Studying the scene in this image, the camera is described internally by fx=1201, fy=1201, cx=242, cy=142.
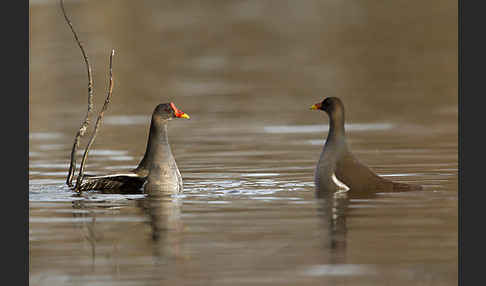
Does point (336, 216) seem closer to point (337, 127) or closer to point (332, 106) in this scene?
point (337, 127)

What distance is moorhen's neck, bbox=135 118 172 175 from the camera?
1539 centimetres

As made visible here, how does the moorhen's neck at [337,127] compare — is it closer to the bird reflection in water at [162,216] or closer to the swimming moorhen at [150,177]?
the swimming moorhen at [150,177]

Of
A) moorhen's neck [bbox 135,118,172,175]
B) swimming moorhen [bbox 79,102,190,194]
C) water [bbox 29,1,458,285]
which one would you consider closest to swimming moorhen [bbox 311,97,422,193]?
water [bbox 29,1,458,285]

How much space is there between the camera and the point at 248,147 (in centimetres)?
1959

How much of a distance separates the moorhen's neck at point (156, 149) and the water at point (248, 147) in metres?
0.58

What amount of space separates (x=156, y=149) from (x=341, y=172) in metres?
2.41

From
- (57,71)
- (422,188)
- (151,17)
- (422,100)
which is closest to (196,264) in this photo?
(422,188)

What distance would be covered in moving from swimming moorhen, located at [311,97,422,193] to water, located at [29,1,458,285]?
29 cm

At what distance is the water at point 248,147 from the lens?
10930 millimetres

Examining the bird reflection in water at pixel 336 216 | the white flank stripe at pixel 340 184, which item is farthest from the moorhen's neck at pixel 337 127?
the bird reflection in water at pixel 336 216

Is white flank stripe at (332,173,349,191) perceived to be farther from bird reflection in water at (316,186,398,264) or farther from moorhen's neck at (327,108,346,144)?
moorhen's neck at (327,108,346,144)

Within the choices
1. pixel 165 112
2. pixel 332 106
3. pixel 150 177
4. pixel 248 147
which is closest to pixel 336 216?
pixel 332 106

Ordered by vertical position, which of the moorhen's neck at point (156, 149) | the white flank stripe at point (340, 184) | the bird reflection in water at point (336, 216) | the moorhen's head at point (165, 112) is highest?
the moorhen's head at point (165, 112)

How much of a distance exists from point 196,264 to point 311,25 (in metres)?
33.1
